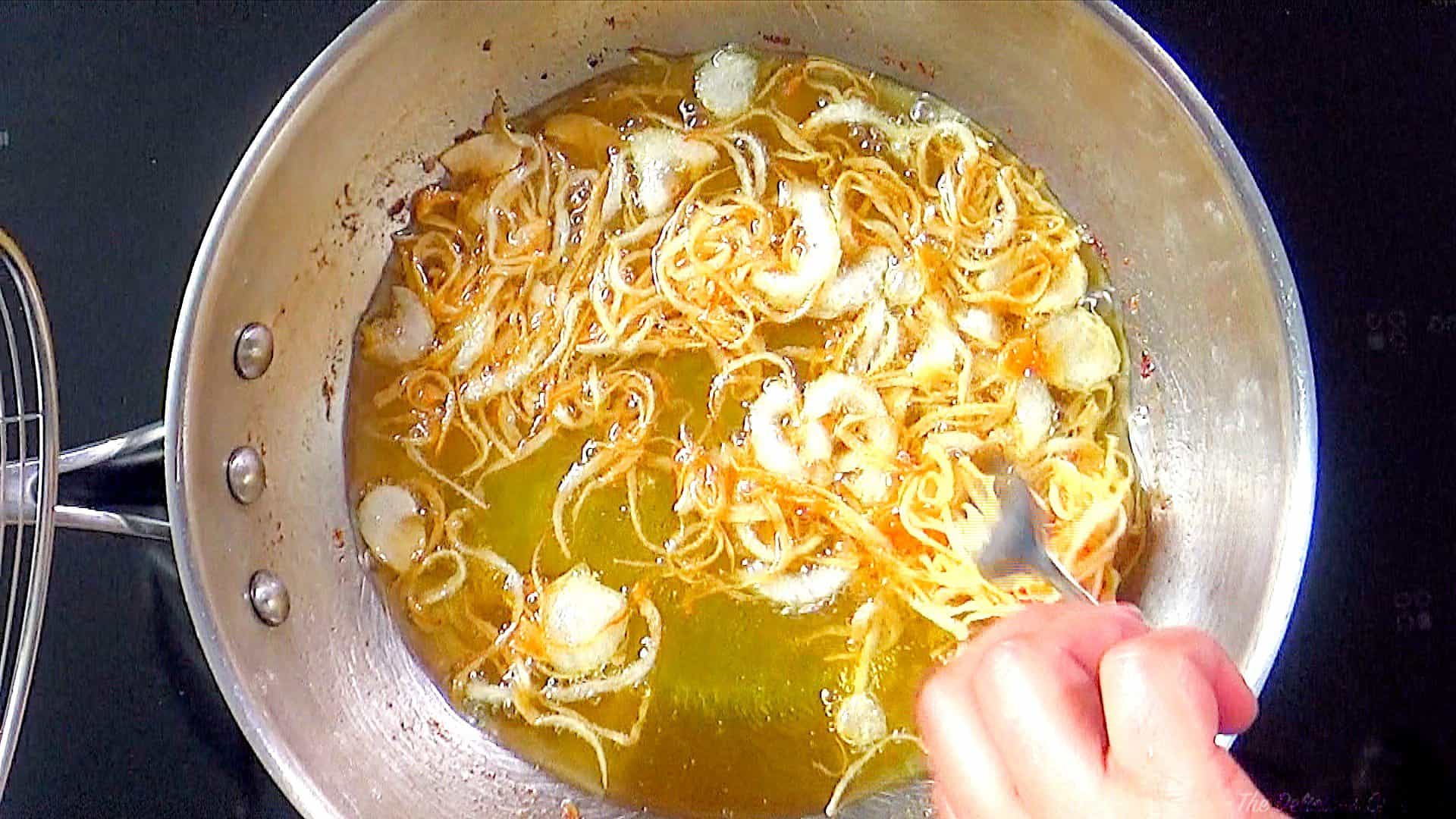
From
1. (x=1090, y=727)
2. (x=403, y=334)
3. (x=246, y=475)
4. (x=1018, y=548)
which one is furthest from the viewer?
(x=403, y=334)

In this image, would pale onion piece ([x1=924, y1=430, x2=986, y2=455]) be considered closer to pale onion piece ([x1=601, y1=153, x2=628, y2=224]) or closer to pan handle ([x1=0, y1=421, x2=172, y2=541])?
pale onion piece ([x1=601, y1=153, x2=628, y2=224])

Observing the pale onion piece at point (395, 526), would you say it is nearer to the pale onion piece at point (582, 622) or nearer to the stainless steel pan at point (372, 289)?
the stainless steel pan at point (372, 289)

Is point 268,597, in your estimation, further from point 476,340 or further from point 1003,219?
point 1003,219

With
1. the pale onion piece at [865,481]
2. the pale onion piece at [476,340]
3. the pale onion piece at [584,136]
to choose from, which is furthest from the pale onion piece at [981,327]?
the pale onion piece at [476,340]

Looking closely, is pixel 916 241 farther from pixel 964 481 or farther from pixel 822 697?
pixel 822 697

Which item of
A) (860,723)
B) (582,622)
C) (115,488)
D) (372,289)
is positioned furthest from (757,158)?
(115,488)

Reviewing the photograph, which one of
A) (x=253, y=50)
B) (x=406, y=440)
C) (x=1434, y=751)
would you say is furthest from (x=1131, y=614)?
(x=253, y=50)
